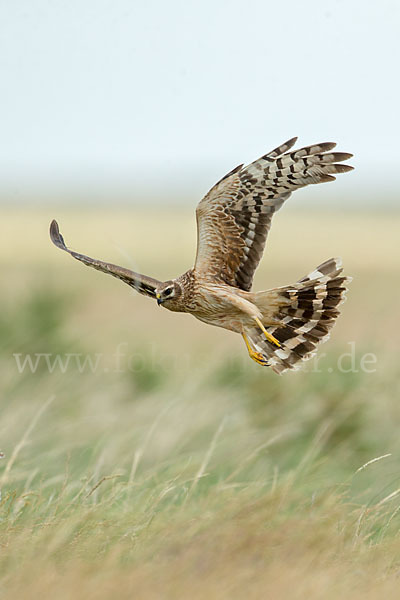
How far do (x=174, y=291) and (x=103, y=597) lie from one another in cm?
148

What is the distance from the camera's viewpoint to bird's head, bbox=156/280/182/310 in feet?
13.2

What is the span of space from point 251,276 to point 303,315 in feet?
1.44

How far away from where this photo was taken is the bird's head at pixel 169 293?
403cm

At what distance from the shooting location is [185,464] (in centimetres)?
591

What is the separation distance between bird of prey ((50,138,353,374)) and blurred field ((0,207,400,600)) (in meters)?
0.33

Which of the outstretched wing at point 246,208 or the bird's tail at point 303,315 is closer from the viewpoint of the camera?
the bird's tail at point 303,315

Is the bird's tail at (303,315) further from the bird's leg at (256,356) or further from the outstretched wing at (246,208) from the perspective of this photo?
the outstretched wing at (246,208)

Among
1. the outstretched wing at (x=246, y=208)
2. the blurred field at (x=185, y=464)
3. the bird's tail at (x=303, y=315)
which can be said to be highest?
the outstretched wing at (x=246, y=208)

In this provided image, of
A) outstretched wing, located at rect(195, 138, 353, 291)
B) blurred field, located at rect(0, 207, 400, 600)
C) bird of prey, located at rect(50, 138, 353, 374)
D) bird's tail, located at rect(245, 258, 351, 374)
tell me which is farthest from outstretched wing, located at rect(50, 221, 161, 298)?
bird's tail, located at rect(245, 258, 351, 374)

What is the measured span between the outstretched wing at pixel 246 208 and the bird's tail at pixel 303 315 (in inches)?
12.7

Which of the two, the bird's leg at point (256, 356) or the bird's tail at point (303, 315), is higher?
the bird's tail at point (303, 315)

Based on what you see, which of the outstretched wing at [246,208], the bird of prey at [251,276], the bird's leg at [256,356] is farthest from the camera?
the outstretched wing at [246,208]

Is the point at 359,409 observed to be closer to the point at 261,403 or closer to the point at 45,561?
the point at 261,403

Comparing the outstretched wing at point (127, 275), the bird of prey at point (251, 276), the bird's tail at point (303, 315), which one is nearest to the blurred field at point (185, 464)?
the outstretched wing at point (127, 275)
